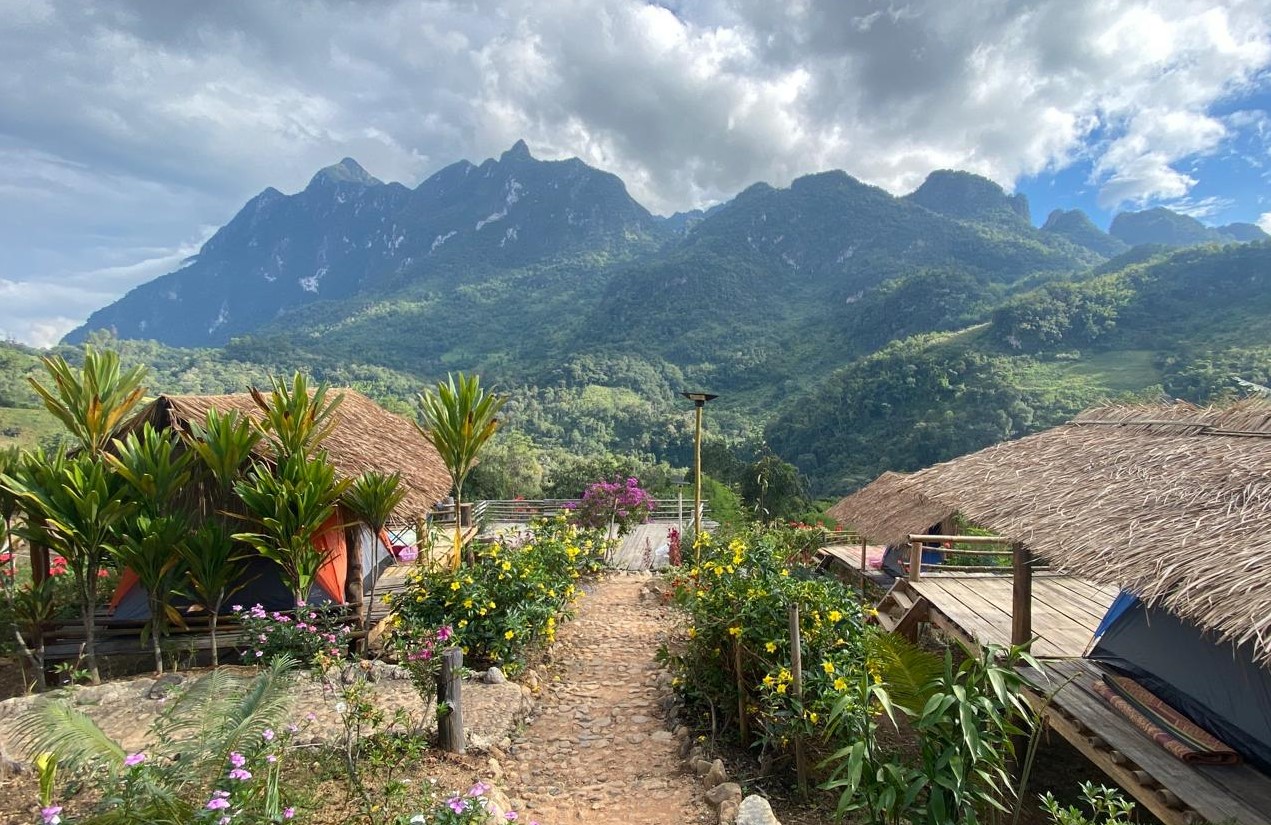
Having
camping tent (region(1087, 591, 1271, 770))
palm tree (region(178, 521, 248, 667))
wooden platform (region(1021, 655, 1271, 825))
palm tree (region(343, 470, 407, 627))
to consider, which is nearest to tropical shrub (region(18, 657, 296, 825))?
palm tree (region(178, 521, 248, 667))

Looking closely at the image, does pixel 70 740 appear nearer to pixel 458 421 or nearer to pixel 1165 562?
pixel 458 421

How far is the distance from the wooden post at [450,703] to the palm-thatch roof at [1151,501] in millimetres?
3786

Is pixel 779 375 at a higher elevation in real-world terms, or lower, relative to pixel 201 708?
higher

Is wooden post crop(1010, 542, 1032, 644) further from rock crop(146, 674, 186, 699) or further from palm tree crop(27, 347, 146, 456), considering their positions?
palm tree crop(27, 347, 146, 456)

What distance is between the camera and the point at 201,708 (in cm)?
294

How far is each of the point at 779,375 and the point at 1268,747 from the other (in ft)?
220

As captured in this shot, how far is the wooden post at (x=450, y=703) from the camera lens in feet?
11.5

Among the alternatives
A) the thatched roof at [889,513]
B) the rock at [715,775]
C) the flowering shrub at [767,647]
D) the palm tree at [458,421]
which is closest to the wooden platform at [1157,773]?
the flowering shrub at [767,647]

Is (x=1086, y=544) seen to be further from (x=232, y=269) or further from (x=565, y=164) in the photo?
(x=232, y=269)

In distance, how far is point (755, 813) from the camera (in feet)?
9.26

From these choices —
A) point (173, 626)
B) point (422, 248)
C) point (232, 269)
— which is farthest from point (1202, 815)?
point (232, 269)

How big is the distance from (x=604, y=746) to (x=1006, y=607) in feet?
13.9

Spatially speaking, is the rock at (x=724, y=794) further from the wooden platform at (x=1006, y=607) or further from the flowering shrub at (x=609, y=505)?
the flowering shrub at (x=609, y=505)

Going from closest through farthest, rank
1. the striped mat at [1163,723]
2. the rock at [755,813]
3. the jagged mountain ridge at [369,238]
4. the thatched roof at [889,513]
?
1. the rock at [755,813]
2. the striped mat at [1163,723]
3. the thatched roof at [889,513]
4. the jagged mountain ridge at [369,238]
